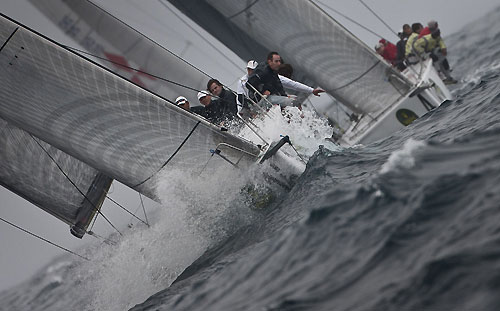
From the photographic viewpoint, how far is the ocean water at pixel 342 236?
3.28 m

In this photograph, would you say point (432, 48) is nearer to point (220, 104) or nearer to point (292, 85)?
point (292, 85)

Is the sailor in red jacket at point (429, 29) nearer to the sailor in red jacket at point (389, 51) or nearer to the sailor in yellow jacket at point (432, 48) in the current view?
the sailor in yellow jacket at point (432, 48)

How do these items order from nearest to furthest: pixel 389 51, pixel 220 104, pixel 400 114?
pixel 220 104
pixel 400 114
pixel 389 51

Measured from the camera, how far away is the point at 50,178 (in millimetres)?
8031

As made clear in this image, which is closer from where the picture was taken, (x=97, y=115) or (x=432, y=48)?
(x=97, y=115)

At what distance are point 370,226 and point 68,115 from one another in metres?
3.47

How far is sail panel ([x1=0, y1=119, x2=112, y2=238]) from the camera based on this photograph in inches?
309

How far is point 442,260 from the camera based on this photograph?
329cm

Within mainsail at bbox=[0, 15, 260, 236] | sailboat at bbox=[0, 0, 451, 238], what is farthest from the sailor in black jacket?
mainsail at bbox=[0, 15, 260, 236]

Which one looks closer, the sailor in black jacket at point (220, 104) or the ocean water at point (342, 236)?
the ocean water at point (342, 236)

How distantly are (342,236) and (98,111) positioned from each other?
307 cm

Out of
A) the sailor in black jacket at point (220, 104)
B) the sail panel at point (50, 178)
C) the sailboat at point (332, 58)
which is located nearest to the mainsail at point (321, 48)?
the sailboat at point (332, 58)

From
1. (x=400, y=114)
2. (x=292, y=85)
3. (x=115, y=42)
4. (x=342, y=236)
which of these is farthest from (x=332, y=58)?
(x=342, y=236)

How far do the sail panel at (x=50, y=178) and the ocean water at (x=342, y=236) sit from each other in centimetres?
60
